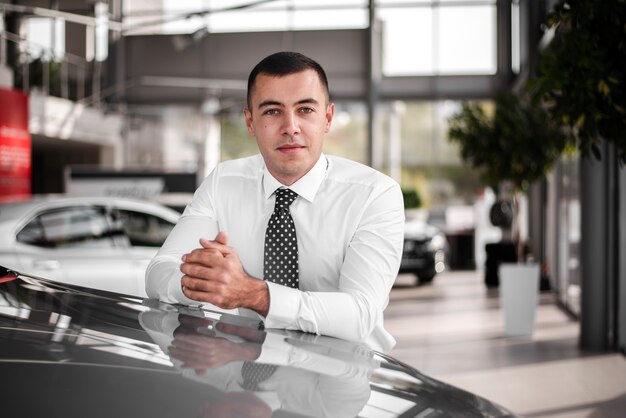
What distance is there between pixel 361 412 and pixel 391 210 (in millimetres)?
882

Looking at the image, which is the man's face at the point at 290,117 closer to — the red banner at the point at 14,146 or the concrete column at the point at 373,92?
the red banner at the point at 14,146

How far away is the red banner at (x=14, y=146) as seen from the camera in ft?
36.6

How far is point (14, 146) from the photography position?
11.4 m

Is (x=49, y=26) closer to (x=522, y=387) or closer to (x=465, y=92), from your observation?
(x=465, y=92)

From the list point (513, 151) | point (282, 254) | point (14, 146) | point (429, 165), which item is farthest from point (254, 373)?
point (429, 165)

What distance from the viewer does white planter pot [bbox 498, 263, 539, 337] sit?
7.73m

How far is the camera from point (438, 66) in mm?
17781

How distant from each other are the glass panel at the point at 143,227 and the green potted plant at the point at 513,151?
11.5 ft

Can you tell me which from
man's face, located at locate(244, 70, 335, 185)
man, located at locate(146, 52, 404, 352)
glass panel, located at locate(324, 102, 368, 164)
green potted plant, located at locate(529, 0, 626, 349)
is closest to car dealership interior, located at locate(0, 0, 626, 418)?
green potted plant, located at locate(529, 0, 626, 349)

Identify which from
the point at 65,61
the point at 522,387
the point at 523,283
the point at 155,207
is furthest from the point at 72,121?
the point at 522,387

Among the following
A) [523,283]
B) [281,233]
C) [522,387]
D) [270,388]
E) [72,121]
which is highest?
[72,121]

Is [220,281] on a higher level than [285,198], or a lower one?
lower

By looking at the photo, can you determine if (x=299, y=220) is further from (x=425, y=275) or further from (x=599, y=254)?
(x=425, y=275)

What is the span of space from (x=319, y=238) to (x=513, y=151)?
21.1 feet
